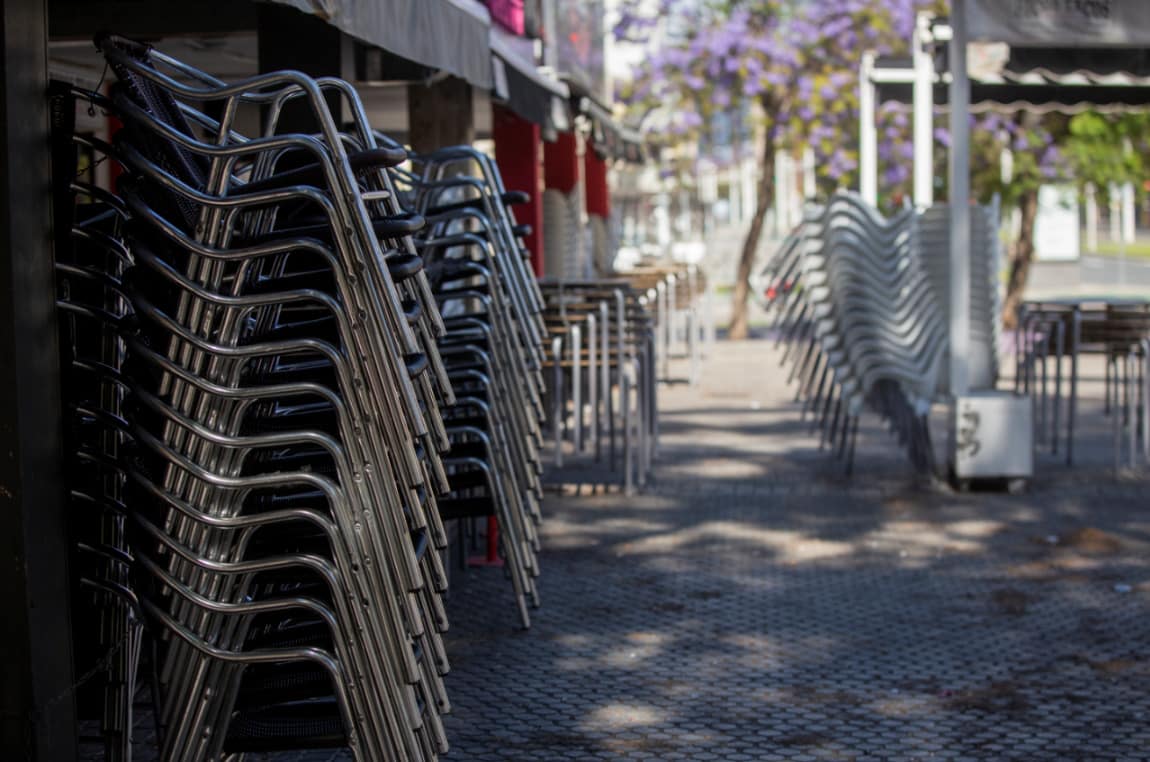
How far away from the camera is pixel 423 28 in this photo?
19.0ft

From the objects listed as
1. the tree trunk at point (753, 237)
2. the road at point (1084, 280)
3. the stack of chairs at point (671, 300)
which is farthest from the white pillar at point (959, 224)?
the road at point (1084, 280)

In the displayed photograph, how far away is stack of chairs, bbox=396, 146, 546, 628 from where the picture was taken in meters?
5.97

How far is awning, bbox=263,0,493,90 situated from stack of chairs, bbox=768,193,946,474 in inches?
123

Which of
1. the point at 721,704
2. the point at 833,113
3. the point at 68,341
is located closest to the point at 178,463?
the point at 68,341

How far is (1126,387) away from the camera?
33.2 feet

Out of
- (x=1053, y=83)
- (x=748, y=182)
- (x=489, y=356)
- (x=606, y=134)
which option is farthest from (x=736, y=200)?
(x=489, y=356)

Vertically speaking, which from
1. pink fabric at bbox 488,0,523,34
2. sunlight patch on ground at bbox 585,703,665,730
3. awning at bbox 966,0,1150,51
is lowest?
sunlight patch on ground at bbox 585,703,665,730

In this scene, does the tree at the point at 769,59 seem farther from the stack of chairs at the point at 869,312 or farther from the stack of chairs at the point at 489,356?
the stack of chairs at the point at 489,356

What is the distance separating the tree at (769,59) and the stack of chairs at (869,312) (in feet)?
29.6

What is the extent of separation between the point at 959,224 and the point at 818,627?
370 cm

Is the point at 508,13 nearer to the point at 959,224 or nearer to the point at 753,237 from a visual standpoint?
the point at 959,224

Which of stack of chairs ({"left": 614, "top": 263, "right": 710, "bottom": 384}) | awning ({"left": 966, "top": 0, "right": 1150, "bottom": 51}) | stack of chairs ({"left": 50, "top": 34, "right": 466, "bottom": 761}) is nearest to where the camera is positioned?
stack of chairs ({"left": 50, "top": 34, "right": 466, "bottom": 761})

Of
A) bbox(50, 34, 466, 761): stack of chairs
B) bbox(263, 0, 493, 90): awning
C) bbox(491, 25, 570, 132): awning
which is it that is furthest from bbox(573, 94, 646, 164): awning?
bbox(50, 34, 466, 761): stack of chairs

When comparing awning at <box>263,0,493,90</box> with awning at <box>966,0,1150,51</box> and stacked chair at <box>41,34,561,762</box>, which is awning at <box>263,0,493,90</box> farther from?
awning at <box>966,0,1150,51</box>
